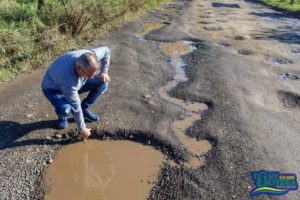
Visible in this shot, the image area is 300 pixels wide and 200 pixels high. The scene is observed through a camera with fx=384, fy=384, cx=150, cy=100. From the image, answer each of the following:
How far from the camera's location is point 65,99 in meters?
4.39

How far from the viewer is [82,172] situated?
389 cm

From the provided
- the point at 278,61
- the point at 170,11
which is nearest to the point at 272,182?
the point at 278,61

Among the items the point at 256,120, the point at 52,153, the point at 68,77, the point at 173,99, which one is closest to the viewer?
the point at 68,77

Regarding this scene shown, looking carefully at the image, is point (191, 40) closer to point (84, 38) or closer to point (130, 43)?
point (130, 43)

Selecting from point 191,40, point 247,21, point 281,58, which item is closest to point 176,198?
point 281,58

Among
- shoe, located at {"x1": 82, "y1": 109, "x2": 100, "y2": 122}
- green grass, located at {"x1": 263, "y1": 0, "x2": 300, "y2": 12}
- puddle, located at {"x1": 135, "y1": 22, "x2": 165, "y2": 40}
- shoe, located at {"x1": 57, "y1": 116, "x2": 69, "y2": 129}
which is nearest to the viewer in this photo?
shoe, located at {"x1": 57, "y1": 116, "x2": 69, "y2": 129}

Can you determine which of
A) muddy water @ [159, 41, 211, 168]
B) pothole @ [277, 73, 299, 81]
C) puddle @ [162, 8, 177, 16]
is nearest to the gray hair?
muddy water @ [159, 41, 211, 168]

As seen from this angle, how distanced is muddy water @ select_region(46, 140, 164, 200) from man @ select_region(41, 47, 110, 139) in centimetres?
26

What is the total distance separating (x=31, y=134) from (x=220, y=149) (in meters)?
2.16

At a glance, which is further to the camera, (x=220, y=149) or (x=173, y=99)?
(x=173, y=99)

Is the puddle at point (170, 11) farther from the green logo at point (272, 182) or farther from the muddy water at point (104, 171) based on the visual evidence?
the green logo at point (272, 182)

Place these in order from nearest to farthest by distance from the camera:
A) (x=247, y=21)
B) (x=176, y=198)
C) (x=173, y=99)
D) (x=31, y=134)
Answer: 1. (x=176, y=198)
2. (x=31, y=134)
3. (x=173, y=99)
4. (x=247, y=21)

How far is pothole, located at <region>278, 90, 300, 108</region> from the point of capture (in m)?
5.60

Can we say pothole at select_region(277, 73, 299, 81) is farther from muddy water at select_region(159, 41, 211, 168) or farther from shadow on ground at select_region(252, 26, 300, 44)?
shadow on ground at select_region(252, 26, 300, 44)
